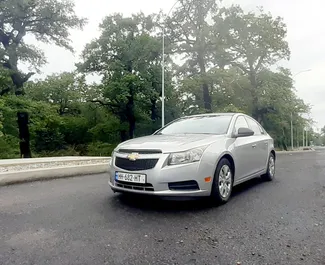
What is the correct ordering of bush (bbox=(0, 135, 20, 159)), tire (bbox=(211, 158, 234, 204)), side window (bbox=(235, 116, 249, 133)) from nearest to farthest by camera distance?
tire (bbox=(211, 158, 234, 204)), side window (bbox=(235, 116, 249, 133)), bush (bbox=(0, 135, 20, 159))

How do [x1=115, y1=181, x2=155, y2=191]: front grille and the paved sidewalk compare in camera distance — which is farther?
the paved sidewalk

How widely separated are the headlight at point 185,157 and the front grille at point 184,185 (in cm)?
27

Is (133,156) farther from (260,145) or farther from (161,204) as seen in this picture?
(260,145)

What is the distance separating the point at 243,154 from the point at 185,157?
1.51 metres

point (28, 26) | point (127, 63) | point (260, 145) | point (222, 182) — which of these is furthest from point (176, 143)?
point (127, 63)

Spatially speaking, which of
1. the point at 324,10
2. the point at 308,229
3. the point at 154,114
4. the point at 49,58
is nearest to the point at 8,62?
the point at 49,58

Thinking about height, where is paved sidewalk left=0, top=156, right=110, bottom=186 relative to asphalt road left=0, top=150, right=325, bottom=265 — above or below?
above

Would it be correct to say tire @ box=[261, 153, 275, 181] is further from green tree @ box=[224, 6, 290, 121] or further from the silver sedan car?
green tree @ box=[224, 6, 290, 121]

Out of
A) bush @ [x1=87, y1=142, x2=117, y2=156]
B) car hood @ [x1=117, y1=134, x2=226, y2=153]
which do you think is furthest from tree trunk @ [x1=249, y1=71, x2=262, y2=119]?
car hood @ [x1=117, y1=134, x2=226, y2=153]

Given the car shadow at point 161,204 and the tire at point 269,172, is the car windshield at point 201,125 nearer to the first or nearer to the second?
the car shadow at point 161,204

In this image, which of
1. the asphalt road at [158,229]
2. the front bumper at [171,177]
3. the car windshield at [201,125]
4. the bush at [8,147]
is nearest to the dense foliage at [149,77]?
the bush at [8,147]

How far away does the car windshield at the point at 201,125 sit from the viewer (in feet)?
15.4

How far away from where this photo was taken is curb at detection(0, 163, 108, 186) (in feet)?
18.5

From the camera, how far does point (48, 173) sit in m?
6.39
